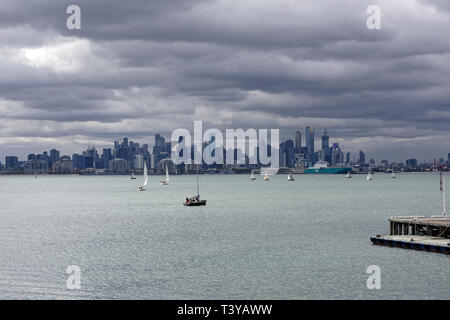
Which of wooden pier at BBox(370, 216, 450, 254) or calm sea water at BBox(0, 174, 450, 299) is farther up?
wooden pier at BBox(370, 216, 450, 254)

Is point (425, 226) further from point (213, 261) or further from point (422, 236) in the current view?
point (213, 261)

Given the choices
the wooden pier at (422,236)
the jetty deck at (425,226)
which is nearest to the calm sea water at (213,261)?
the wooden pier at (422,236)

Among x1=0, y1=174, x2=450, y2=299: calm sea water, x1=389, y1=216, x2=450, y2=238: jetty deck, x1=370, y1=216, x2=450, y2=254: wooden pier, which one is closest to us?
x1=0, y1=174, x2=450, y2=299: calm sea water

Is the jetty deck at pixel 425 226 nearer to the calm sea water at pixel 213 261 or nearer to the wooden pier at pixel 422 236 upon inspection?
the wooden pier at pixel 422 236

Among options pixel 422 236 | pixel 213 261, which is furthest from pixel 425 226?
pixel 213 261

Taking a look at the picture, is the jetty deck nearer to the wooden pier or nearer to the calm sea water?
Answer: the wooden pier

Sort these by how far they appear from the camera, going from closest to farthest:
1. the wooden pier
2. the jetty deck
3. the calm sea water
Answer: the calm sea water, the wooden pier, the jetty deck

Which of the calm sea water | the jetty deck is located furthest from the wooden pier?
the calm sea water
